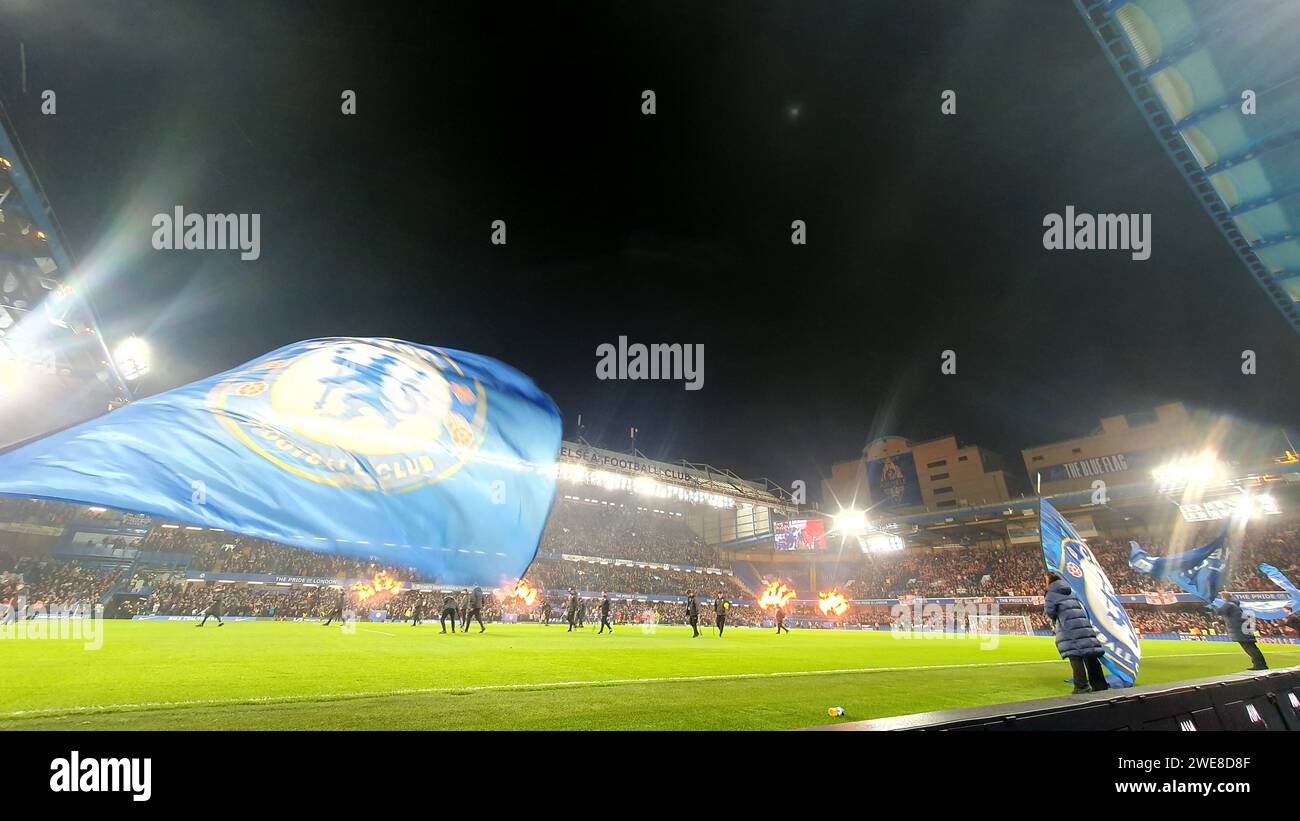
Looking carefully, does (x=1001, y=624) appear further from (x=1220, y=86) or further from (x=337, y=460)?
(x=337, y=460)

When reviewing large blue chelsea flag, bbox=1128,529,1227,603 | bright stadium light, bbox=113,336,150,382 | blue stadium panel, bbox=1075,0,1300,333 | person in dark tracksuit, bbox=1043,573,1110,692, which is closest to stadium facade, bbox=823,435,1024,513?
large blue chelsea flag, bbox=1128,529,1227,603

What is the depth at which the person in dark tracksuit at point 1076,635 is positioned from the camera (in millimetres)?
6938

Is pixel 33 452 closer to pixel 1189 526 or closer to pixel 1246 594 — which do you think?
pixel 1246 594

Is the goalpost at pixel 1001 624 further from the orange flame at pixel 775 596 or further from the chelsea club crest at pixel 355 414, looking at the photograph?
the chelsea club crest at pixel 355 414

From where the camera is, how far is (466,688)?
681 centimetres

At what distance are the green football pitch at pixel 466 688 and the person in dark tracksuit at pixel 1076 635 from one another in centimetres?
67

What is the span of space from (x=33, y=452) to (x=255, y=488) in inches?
34.5

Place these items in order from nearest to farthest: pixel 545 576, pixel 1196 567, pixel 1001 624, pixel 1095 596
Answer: pixel 1095 596 → pixel 1196 567 → pixel 1001 624 → pixel 545 576

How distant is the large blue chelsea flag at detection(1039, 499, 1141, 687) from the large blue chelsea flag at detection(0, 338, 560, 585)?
24.6 feet

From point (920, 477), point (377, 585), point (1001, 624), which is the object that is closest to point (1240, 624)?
point (1001, 624)

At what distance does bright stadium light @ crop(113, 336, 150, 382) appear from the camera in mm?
29250

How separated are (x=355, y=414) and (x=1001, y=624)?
1708 inches

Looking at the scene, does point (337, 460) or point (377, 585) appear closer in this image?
point (337, 460)

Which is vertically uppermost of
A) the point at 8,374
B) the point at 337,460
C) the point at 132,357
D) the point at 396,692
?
the point at 132,357
